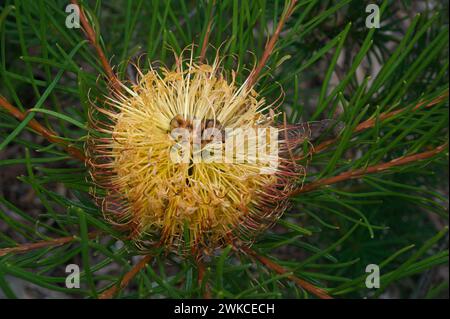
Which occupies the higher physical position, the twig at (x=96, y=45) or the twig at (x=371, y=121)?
the twig at (x=96, y=45)

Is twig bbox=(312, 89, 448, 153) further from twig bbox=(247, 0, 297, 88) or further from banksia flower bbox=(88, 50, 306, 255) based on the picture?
twig bbox=(247, 0, 297, 88)

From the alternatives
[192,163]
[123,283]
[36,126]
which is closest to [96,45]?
[36,126]

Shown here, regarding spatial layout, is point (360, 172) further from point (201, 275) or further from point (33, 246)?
point (33, 246)

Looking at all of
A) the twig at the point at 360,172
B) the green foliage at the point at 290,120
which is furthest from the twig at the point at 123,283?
the twig at the point at 360,172

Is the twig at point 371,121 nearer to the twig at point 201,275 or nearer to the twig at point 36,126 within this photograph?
the twig at point 201,275
